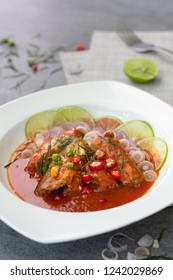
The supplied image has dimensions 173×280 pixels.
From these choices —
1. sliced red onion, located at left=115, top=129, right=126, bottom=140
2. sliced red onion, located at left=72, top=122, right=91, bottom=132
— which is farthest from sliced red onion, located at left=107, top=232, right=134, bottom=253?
sliced red onion, located at left=72, top=122, right=91, bottom=132

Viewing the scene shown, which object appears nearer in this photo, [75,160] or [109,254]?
[109,254]

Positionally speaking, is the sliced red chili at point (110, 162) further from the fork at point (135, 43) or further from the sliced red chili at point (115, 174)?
the fork at point (135, 43)

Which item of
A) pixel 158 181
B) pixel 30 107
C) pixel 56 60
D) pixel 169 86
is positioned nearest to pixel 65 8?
pixel 56 60

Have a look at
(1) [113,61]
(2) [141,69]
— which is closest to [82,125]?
(2) [141,69]

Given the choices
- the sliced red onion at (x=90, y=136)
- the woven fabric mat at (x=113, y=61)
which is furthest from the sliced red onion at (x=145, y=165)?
the woven fabric mat at (x=113, y=61)

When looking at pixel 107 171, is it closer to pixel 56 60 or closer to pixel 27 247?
pixel 27 247

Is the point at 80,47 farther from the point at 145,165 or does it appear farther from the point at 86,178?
the point at 86,178
